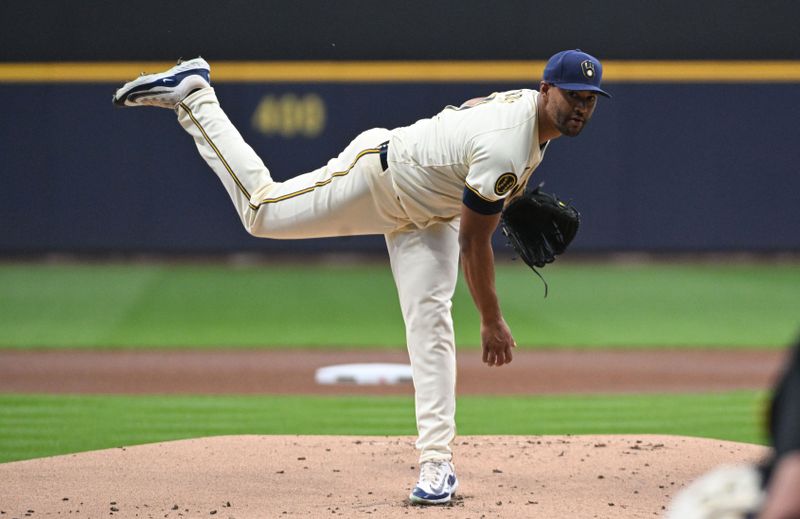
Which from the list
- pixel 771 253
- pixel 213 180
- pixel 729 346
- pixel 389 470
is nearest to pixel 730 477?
pixel 389 470

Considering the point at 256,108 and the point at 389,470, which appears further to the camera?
the point at 256,108

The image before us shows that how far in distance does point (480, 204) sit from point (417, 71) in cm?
988

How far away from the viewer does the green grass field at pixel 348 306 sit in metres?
9.43

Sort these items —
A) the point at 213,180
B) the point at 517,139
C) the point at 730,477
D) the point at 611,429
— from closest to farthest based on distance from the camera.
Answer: the point at 730,477
the point at 517,139
the point at 611,429
the point at 213,180

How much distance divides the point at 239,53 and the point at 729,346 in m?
7.02

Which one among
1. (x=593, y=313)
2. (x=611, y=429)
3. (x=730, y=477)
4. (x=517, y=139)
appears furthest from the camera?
(x=593, y=313)

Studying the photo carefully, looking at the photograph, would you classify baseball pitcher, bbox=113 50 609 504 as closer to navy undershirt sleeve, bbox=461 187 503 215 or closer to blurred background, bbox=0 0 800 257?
navy undershirt sleeve, bbox=461 187 503 215

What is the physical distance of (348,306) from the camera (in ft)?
36.2

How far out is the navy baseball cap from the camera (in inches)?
157

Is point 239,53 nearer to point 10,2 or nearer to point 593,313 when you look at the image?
point 10,2

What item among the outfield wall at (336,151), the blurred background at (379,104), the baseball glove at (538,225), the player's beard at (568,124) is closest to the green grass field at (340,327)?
the outfield wall at (336,151)

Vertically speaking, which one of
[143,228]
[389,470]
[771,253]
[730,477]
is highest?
[771,253]

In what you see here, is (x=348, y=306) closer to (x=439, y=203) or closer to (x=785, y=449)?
(x=439, y=203)

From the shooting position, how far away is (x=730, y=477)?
6.52 ft
